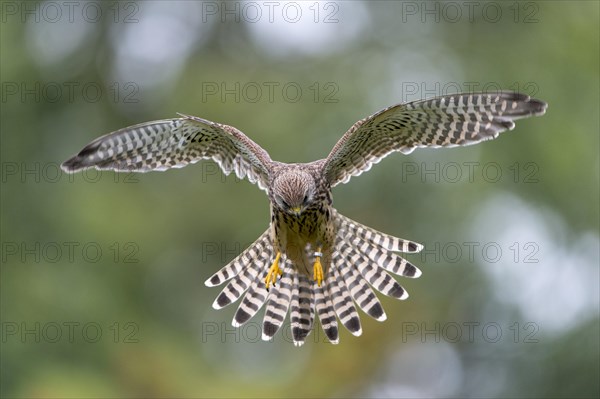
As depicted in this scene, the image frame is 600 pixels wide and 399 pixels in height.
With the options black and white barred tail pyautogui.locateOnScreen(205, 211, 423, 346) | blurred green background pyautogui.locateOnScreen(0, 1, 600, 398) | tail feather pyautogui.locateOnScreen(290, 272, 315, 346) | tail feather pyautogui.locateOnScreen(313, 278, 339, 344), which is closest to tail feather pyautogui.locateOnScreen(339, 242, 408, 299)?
black and white barred tail pyautogui.locateOnScreen(205, 211, 423, 346)

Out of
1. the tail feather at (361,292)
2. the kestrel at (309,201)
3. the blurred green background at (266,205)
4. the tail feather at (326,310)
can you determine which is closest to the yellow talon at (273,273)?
the kestrel at (309,201)

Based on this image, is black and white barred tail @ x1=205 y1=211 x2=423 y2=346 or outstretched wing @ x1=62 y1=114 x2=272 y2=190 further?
black and white barred tail @ x1=205 y1=211 x2=423 y2=346

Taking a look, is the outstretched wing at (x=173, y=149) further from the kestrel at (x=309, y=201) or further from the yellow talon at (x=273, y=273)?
the yellow talon at (x=273, y=273)

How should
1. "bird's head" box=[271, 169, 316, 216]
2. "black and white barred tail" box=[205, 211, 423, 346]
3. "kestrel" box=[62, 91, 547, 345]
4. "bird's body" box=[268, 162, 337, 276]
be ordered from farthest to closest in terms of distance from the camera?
"black and white barred tail" box=[205, 211, 423, 346], "bird's body" box=[268, 162, 337, 276], "bird's head" box=[271, 169, 316, 216], "kestrel" box=[62, 91, 547, 345]

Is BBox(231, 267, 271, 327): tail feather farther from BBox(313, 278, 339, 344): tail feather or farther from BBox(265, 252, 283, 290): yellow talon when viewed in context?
BBox(313, 278, 339, 344): tail feather

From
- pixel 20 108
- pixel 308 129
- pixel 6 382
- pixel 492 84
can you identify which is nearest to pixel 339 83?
pixel 308 129

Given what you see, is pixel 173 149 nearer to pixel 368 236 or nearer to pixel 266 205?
pixel 368 236
